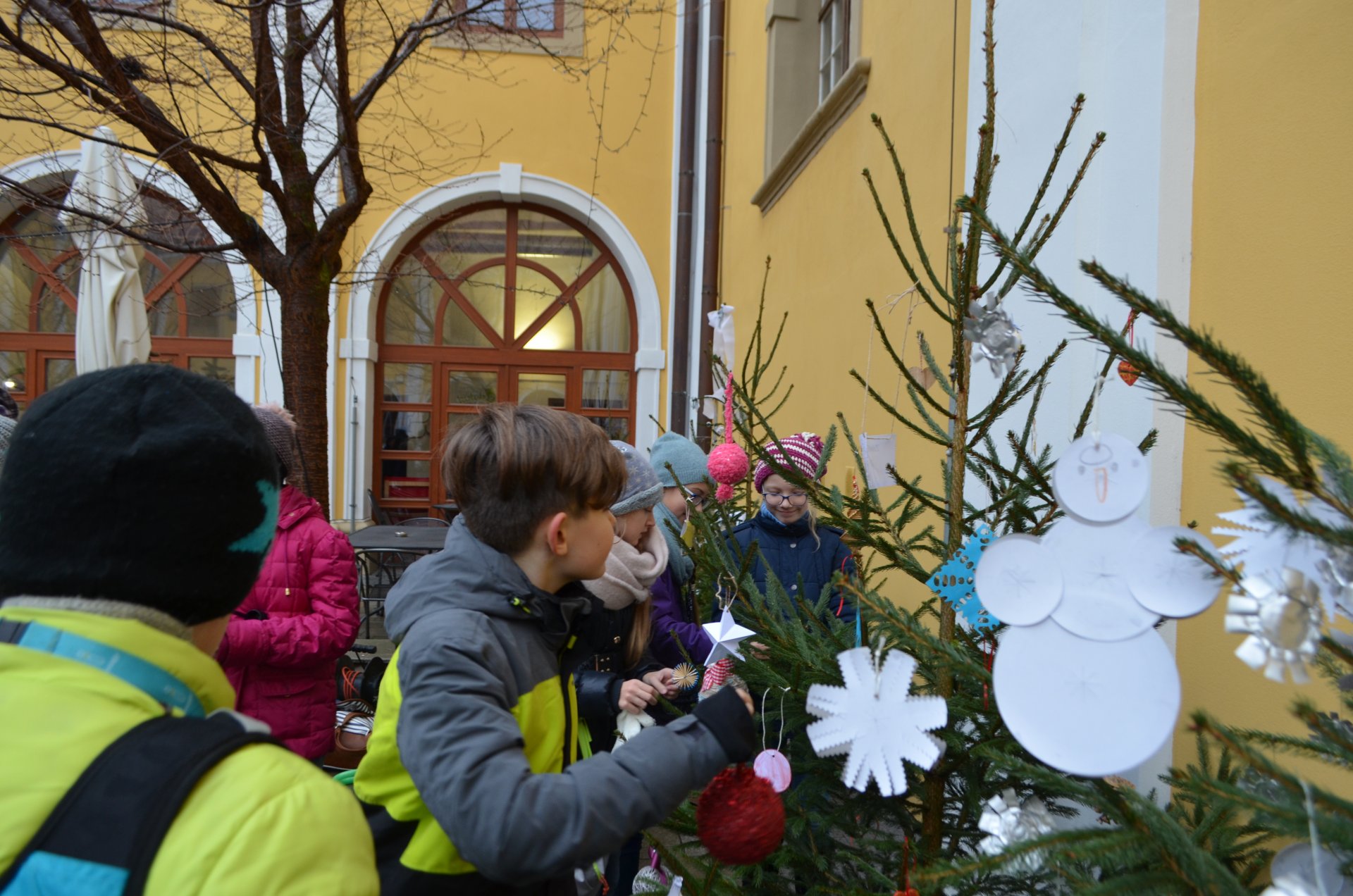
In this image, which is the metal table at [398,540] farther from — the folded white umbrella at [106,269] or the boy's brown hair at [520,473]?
the boy's brown hair at [520,473]

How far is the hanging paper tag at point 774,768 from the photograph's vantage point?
1.35 m

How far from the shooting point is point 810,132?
5.73 metres

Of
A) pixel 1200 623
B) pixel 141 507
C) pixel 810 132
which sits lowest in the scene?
pixel 1200 623

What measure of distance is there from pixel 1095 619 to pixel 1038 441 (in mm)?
2098

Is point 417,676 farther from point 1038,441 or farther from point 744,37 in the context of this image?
point 744,37

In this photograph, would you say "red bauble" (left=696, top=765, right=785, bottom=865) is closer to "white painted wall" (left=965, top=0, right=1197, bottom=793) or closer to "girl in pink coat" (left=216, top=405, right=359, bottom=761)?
"white painted wall" (left=965, top=0, right=1197, bottom=793)

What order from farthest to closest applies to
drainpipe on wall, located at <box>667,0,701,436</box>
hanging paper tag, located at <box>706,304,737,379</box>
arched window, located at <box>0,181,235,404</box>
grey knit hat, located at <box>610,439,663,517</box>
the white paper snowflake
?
arched window, located at <box>0,181,235,404</box>
drainpipe on wall, located at <box>667,0,701,436</box>
hanging paper tag, located at <box>706,304,737,379</box>
grey knit hat, located at <box>610,439,663,517</box>
the white paper snowflake

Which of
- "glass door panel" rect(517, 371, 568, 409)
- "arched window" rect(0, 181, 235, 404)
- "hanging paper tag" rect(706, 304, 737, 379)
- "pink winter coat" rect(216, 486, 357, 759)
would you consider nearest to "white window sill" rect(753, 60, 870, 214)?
"hanging paper tag" rect(706, 304, 737, 379)

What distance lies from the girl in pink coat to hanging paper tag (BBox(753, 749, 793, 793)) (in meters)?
1.58

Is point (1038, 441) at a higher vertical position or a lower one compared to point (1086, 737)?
higher

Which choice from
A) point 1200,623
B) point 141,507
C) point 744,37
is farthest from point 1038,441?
point 744,37

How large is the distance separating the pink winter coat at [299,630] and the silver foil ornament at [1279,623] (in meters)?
2.36

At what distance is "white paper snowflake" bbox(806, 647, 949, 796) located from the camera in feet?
3.36

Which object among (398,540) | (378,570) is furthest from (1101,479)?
(378,570)
